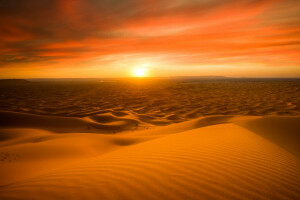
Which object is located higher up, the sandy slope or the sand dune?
the sandy slope

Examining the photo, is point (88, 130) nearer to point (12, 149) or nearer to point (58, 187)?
point (12, 149)

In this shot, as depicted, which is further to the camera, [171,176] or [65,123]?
[65,123]

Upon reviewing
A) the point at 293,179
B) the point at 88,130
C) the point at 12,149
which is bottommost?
the point at 88,130

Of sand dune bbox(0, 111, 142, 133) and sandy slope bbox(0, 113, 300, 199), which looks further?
sand dune bbox(0, 111, 142, 133)

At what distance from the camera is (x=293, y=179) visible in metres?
2.15

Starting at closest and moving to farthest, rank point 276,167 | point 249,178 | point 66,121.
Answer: point 249,178 → point 276,167 → point 66,121

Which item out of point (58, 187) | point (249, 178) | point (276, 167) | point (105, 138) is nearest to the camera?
point (58, 187)

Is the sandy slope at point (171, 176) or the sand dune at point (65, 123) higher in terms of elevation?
the sandy slope at point (171, 176)

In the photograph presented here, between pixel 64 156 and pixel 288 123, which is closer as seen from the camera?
pixel 64 156

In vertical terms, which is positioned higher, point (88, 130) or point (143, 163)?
point (143, 163)

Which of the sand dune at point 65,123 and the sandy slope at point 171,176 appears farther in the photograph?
the sand dune at point 65,123

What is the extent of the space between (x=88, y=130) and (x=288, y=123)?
327 inches

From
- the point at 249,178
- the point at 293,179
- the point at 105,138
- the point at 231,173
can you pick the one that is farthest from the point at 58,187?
the point at 105,138

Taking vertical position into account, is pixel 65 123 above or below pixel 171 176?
below
